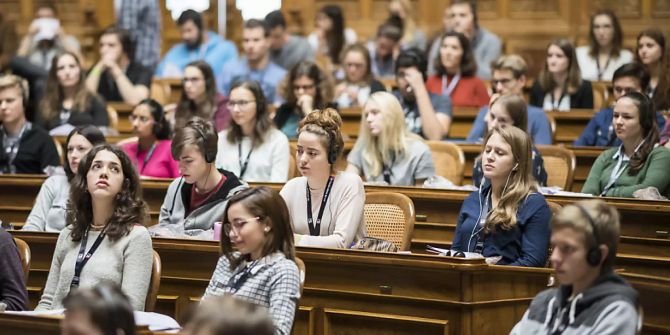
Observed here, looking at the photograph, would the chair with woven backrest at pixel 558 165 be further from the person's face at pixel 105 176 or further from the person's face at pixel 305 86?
the person's face at pixel 105 176

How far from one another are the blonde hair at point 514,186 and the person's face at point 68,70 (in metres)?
4.13

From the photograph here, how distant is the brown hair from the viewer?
3639 mm

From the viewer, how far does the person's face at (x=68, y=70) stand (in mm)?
7691

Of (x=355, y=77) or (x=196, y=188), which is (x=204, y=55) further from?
(x=196, y=188)

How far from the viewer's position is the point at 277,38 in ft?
31.1

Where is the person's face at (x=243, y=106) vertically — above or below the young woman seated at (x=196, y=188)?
above

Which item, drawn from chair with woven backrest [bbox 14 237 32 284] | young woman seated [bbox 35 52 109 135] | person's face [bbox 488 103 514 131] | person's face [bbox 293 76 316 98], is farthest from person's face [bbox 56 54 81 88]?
chair with woven backrest [bbox 14 237 32 284]

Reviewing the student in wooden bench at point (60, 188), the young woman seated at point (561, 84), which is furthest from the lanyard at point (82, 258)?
the young woman seated at point (561, 84)

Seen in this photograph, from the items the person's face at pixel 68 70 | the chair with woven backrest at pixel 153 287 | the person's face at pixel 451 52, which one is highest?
the person's face at pixel 451 52

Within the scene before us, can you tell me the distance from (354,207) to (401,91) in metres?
2.66

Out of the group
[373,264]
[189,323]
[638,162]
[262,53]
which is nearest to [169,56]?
[262,53]

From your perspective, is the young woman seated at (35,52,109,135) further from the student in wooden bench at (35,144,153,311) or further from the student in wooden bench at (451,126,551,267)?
the student in wooden bench at (451,126,551,267)

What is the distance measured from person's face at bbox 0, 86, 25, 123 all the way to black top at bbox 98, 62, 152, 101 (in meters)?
2.28

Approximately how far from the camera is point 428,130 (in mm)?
6945
